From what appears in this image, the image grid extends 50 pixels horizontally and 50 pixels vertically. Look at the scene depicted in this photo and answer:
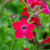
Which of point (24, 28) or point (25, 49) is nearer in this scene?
point (24, 28)

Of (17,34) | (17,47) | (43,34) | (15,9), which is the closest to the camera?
(17,34)

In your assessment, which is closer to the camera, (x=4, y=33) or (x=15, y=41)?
(x=15, y=41)

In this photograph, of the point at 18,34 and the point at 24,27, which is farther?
the point at 24,27

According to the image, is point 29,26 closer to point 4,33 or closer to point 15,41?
point 15,41

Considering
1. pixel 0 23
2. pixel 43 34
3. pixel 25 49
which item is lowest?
pixel 43 34

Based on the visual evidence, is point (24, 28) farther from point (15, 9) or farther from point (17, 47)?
point (15, 9)

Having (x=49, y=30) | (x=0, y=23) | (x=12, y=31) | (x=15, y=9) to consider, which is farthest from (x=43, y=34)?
(x=12, y=31)

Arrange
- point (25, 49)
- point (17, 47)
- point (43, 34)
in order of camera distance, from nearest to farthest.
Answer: point (17, 47) < point (25, 49) < point (43, 34)

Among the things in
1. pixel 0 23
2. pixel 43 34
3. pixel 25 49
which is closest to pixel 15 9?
pixel 43 34

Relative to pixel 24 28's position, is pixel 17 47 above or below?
below
